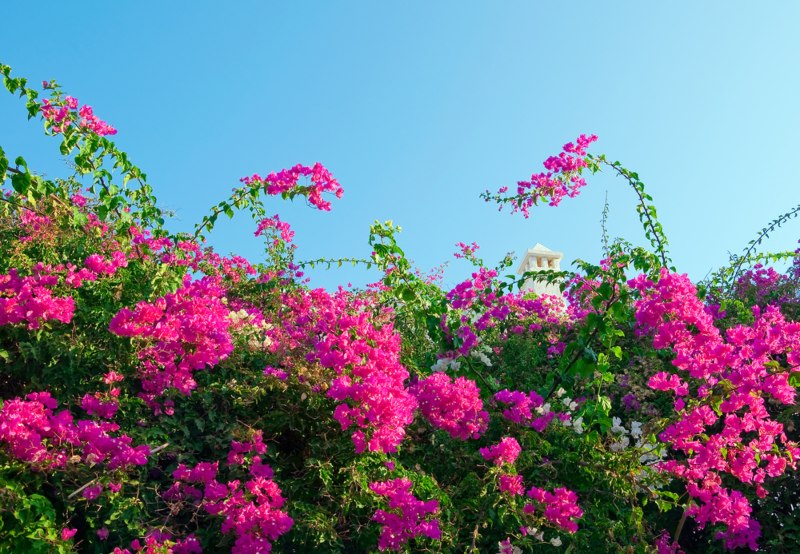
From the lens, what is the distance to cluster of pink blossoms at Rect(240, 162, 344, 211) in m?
4.98

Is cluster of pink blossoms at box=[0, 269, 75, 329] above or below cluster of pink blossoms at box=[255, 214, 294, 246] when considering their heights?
below

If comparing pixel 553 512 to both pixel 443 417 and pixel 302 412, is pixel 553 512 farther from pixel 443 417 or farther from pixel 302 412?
pixel 302 412

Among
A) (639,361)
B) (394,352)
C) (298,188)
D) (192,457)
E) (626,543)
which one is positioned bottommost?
(626,543)

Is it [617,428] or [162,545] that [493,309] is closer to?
[617,428]

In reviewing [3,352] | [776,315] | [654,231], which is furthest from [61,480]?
[654,231]

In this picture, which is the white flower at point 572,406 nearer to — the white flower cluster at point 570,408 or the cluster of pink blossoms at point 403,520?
the white flower cluster at point 570,408

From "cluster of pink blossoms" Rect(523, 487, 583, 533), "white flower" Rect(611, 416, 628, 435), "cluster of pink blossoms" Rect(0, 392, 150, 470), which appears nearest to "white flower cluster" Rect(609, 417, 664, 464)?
"white flower" Rect(611, 416, 628, 435)

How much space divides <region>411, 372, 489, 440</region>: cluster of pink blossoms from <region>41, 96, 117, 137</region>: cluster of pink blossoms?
2.77 metres

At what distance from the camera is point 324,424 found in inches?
132

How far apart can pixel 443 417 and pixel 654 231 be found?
2.90m

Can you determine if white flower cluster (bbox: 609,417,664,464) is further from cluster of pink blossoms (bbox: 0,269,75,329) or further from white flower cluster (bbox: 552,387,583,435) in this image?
cluster of pink blossoms (bbox: 0,269,75,329)

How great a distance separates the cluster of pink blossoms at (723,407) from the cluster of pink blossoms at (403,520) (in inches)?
51.7

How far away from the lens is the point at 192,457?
10.9 feet

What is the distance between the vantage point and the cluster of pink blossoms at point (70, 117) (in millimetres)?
4406
